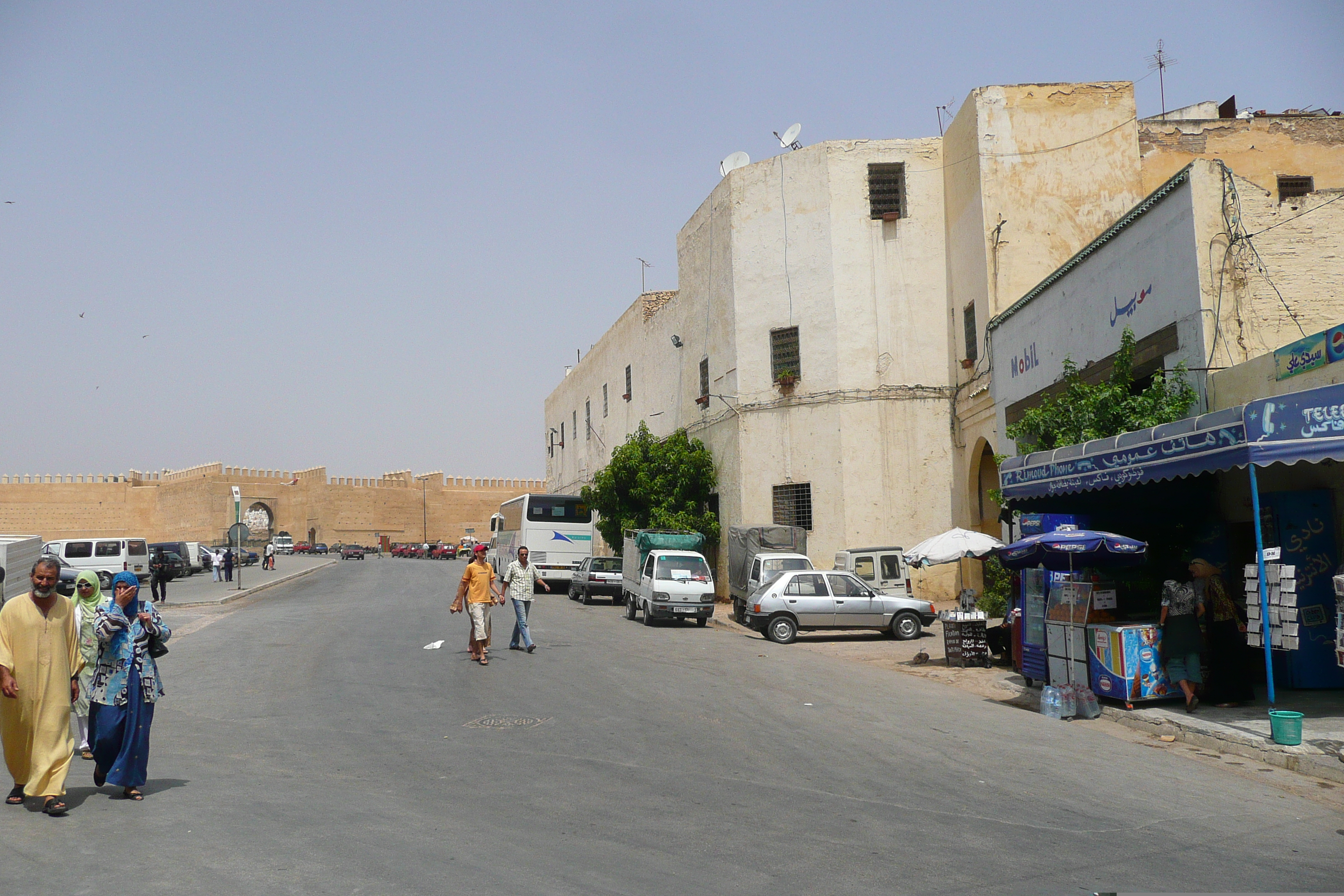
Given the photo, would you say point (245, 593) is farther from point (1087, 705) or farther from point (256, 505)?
point (256, 505)

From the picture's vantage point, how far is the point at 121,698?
7.16 metres

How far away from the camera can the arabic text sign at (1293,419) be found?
9.44 m

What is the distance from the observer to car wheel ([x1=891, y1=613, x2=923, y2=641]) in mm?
20188

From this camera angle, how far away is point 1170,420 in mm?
13578

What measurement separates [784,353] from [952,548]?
11.9 meters

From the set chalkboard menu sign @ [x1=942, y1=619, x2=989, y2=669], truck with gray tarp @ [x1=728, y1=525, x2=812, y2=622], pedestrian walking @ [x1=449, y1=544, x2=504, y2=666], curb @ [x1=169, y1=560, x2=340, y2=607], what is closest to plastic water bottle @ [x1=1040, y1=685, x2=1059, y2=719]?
chalkboard menu sign @ [x1=942, y1=619, x2=989, y2=669]

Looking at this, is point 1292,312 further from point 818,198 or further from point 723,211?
point 723,211

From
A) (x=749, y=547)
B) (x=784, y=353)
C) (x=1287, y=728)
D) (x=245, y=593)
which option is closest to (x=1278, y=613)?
(x=1287, y=728)

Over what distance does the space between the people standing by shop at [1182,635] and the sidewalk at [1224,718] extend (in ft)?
1.14

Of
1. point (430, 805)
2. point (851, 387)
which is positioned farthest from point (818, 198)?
point (430, 805)

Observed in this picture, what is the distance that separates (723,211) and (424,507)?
75.5 m

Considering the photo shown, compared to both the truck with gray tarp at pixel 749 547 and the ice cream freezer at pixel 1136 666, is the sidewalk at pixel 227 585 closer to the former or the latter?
the truck with gray tarp at pixel 749 547

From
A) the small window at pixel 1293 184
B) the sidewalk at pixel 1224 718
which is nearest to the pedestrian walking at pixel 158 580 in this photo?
the sidewalk at pixel 1224 718

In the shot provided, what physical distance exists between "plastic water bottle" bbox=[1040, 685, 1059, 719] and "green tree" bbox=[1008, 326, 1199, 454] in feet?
12.8
